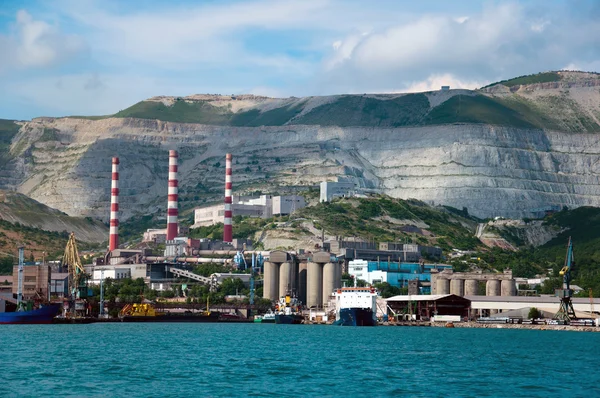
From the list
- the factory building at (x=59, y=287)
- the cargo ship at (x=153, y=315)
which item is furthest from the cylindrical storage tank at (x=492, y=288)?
the factory building at (x=59, y=287)

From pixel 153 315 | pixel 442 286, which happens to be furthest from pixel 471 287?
pixel 153 315

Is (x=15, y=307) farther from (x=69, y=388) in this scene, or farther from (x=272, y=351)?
(x=69, y=388)

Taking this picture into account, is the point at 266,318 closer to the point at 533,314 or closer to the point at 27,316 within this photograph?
the point at 27,316

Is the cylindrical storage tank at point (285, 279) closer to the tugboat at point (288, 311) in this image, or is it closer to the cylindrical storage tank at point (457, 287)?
the tugboat at point (288, 311)

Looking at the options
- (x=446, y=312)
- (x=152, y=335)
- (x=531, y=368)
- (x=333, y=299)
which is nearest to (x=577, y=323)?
(x=446, y=312)

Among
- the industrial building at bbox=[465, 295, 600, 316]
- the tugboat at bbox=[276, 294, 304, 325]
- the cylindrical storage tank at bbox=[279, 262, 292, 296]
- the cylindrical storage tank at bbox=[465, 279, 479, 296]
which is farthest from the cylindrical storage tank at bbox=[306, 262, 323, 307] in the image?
the industrial building at bbox=[465, 295, 600, 316]
